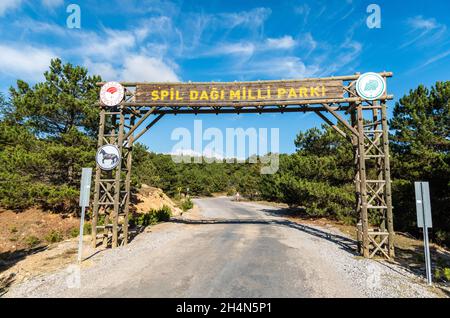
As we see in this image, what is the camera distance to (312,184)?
19812 millimetres

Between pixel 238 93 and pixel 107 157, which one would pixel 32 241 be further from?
pixel 238 93

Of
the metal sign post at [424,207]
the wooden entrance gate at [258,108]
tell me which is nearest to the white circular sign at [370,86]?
the wooden entrance gate at [258,108]

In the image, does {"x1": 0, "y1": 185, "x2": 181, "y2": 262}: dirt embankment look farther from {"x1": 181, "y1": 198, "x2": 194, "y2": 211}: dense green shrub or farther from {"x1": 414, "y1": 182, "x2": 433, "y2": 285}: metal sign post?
{"x1": 414, "y1": 182, "x2": 433, "y2": 285}: metal sign post

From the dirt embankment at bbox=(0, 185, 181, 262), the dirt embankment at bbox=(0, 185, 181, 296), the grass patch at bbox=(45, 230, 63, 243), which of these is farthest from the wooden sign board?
the grass patch at bbox=(45, 230, 63, 243)

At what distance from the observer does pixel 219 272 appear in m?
7.20

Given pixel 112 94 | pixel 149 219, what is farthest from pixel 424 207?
pixel 149 219

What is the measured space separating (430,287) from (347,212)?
12.6 m

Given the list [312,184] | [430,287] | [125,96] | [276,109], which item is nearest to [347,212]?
[312,184]

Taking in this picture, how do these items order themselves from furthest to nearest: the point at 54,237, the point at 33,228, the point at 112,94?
the point at 33,228 < the point at 54,237 < the point at 112,94

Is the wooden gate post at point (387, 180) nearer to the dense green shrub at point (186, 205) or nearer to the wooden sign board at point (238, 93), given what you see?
the wooden sign board at point (238, 93)

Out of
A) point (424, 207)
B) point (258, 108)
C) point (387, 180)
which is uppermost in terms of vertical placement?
point (258, 108)

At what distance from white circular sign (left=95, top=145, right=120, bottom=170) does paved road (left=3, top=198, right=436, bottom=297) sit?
3336mm

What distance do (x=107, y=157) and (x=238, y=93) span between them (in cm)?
611

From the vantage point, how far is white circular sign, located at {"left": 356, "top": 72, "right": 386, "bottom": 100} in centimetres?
1015
